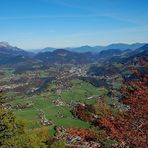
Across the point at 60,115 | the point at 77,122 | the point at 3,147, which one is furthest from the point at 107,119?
the point at 60,115

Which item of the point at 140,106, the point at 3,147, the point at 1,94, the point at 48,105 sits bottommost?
the point at 48,105

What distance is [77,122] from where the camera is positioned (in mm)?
122250

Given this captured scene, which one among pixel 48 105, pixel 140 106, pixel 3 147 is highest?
pixel 140 106

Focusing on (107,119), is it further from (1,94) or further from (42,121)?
(42,121)

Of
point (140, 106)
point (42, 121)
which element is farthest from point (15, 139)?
point (42, 121)

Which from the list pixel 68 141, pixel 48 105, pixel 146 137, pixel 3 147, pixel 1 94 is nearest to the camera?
pixel 146 137

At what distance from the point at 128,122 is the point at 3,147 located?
24954 millimetres

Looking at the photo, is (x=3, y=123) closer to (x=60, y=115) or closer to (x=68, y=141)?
(x=68, y=141)

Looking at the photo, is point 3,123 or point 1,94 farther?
point 1,94

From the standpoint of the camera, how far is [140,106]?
78.0 ft

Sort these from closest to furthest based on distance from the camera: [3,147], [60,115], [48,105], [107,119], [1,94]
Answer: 1. [107,119]
2. [3,147]
3. [1,94]
4. [60,115]
5. [48,105]

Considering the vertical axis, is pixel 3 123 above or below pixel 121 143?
below

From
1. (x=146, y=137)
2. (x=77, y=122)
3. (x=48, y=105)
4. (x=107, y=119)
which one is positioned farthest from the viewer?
(x=48, y=105)

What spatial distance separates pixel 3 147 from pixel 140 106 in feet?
84.4
